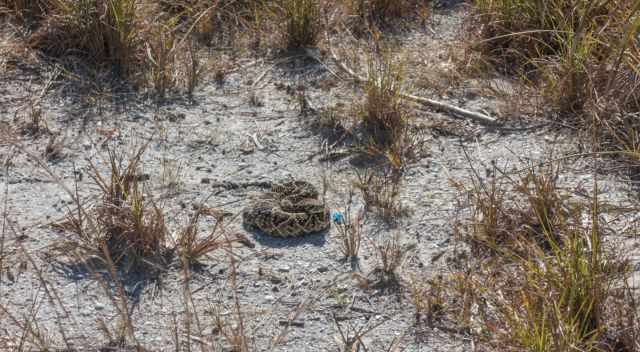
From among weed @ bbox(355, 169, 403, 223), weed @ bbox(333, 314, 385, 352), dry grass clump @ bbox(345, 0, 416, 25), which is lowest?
weed @ bbox(333, 314, 385, 352)

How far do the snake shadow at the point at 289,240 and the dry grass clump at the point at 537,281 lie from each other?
744mm

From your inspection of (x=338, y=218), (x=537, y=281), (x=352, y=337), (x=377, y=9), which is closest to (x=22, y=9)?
(x=377, y=9)

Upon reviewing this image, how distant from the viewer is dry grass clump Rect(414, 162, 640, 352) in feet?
12.1

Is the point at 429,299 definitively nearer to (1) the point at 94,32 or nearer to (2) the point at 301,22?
(2) the point at 301,22

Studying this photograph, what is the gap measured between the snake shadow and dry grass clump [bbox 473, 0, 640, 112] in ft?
6.25

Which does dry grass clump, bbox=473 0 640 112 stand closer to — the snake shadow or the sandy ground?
the sandy ground

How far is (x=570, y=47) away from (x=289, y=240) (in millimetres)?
2213

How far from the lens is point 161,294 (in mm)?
4316

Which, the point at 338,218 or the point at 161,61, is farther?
the point at 161,61

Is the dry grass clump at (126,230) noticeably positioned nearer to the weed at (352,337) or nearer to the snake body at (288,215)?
the snake body at (288,215)

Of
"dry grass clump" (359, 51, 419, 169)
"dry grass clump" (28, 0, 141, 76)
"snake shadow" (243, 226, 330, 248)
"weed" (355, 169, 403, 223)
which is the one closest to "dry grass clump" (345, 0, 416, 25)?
"dry grass clump" (359, 51, 419, 169)

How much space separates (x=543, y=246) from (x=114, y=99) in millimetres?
3054

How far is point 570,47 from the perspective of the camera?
5.58 metres

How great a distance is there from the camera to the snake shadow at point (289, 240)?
4.78 metres
